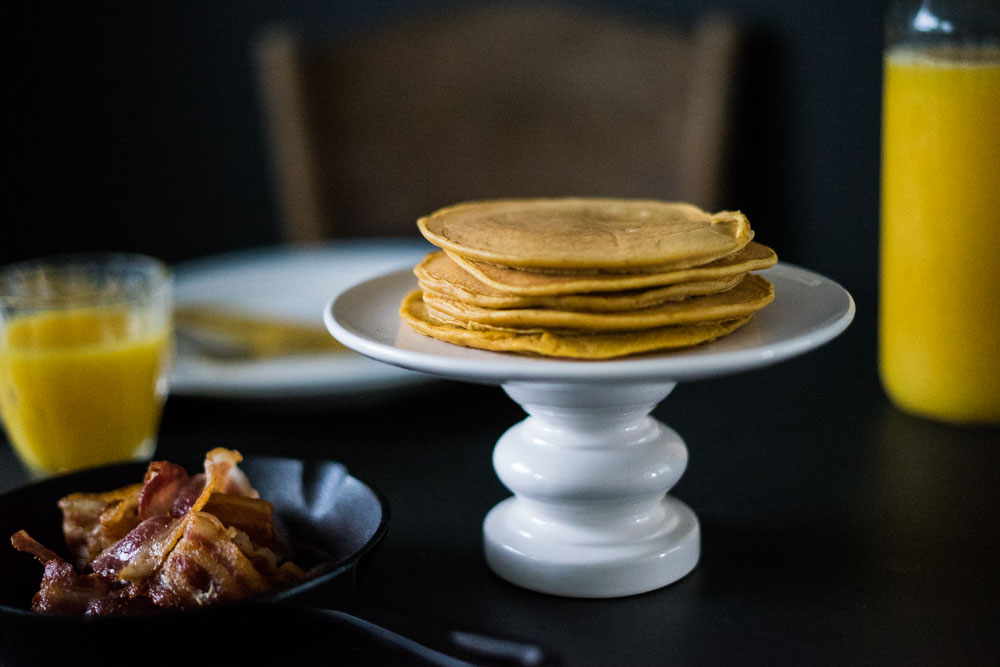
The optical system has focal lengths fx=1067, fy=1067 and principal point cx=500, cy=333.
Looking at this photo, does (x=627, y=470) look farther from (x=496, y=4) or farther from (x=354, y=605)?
(x=496, y=4)

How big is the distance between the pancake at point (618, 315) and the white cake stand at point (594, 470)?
18 mm

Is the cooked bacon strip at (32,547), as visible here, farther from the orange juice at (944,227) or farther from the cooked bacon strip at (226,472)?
the orange juice at (944,227)

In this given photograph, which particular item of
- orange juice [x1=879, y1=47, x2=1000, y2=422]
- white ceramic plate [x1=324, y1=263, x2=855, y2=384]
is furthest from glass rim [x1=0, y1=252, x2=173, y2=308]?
orange juice [x1=879, y1=47, x2=1000, y2=422]

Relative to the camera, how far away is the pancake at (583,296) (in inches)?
23.7

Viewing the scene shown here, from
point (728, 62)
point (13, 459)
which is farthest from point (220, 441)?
point (728, 62)

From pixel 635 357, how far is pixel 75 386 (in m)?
0.55

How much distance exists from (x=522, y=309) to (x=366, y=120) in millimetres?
1666

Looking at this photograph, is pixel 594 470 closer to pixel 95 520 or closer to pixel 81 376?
pixel 95 520

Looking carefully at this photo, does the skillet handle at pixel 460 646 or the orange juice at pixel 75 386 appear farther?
the orange juice at pixel 75 386

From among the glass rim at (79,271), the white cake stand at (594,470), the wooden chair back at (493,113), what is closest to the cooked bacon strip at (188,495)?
the white cake stand at (594,470)

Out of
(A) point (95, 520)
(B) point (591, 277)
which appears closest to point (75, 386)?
(A) point (95, 520)

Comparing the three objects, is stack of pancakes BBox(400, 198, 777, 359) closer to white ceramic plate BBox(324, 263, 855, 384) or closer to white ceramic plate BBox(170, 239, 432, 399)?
white ceramic plate BBox(324, 263, 855, 384)

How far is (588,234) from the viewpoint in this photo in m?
0.67

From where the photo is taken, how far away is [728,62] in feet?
6.12
